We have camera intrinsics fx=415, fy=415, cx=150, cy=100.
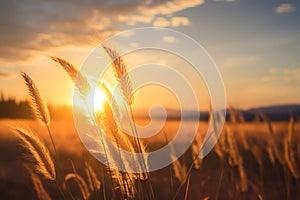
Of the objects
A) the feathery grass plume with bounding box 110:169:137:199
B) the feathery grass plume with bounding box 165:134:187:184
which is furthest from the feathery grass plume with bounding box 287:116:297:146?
the feathery grass plume with bounding box 110:169:137:199

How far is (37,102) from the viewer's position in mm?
2521

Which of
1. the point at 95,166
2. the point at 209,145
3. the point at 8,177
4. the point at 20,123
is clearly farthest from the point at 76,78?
the point at 8,177

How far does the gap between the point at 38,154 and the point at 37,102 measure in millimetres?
317

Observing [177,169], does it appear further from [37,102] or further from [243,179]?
[37,102]

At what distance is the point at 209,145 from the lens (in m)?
2.75

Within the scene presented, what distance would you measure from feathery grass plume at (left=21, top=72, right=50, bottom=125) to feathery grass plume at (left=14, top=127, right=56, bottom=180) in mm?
139

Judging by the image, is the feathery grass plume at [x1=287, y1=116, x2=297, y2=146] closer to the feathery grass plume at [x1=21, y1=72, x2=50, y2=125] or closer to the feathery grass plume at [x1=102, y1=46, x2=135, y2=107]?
the feathery grass plume at [x1=102, y1=46, x2=135, y2=107]

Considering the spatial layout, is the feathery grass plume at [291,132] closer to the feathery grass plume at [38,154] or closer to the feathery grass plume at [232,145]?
the feathery grass plume at [232,145]

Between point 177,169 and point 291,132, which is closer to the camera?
point 291,132

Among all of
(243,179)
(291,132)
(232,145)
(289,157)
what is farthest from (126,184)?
(289,157)

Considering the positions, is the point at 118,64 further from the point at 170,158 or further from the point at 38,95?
the point at 170,158

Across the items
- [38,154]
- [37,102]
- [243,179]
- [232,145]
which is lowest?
[243,179]

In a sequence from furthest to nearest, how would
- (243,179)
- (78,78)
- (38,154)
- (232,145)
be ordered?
(243,179) → (232,145) → (38,154) → (78,78)

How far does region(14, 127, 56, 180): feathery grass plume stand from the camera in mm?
2422
